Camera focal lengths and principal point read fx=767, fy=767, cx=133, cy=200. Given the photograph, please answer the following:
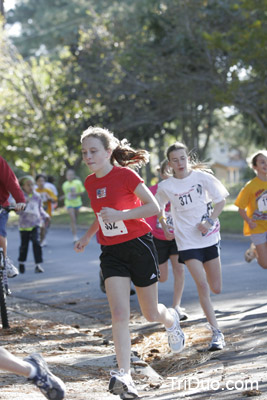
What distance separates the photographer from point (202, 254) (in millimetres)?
7383

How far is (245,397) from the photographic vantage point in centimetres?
475

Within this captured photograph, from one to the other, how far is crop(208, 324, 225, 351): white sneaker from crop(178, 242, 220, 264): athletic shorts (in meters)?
0.71

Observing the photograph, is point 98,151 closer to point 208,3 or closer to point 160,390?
point 160,390

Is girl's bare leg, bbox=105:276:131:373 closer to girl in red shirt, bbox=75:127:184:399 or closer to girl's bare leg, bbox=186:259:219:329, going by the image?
girl in red shirt, bbox=75:127:184:399

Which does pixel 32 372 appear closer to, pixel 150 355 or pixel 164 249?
pixel 150 355

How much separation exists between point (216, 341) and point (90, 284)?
5664 millimetres

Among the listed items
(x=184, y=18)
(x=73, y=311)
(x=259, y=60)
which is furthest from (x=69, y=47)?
(x=73, y=311)

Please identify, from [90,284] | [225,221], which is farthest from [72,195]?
[90,284]

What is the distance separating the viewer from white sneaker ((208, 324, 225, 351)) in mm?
6754

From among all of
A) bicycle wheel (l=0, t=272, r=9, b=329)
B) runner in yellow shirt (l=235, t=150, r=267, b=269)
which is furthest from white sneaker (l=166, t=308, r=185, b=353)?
runner in yellow shirt (l=235, t=150, r=267, b=269)

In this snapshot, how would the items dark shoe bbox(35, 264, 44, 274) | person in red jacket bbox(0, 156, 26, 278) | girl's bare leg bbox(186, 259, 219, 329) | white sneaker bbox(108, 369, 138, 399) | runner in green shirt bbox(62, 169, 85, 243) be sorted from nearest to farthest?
white sneaker bbox(108, 369, 138, 399), girl's bare leg bbox(186, 259, 219, 329), person in red jacket bbox(0, 156, 26, 278), dark shoe bbox(35, 264, 44, 274), runner in green shirt bbox(62, 169, 85, 243)

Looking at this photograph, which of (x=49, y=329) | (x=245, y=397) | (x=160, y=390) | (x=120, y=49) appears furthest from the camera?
(x=120, y=49)

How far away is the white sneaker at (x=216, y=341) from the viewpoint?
22.2 feet

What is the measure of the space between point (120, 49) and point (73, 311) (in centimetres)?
2067
